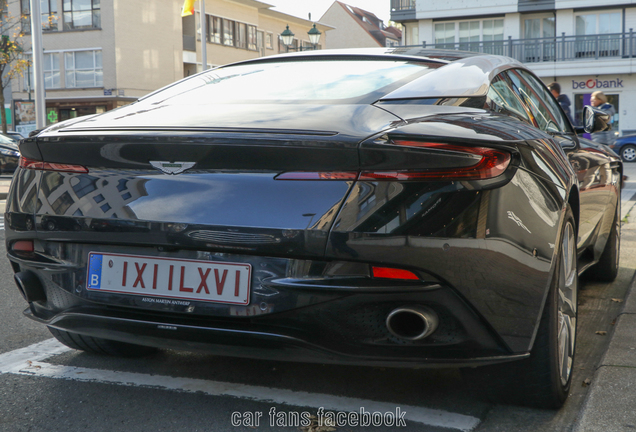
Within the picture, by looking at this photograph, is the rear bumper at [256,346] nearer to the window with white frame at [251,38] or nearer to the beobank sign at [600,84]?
the beobank sign at [600,84]

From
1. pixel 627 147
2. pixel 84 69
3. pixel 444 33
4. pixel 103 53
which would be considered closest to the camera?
pixel 627 147

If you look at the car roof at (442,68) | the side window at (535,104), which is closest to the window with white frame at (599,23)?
the side window at (535,104)

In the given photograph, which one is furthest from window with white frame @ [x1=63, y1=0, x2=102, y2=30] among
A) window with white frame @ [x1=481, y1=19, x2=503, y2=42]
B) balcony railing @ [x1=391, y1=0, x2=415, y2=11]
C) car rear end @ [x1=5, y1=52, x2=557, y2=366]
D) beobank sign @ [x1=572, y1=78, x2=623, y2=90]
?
car rear end @ [x1=5, y1=52, x2=557, y2=366]

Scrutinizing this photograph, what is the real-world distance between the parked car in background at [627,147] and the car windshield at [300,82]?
75.5 ft

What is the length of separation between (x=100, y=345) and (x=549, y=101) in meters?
2.74

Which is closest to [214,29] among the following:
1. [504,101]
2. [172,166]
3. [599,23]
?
[599,23]

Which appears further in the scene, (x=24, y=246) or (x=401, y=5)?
(x=401, y=5)

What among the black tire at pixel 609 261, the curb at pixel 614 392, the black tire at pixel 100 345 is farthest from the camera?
the black tire at pixel 609 261

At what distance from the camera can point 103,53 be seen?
40375 mm

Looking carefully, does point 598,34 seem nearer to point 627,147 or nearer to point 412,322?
point 627,147

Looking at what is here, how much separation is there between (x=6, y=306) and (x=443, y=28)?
35.5 m

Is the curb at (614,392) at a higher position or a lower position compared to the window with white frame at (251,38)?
lower

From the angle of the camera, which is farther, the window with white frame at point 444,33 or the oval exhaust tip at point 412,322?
the window with white frame at point 444,33

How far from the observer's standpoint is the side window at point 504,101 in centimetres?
294
